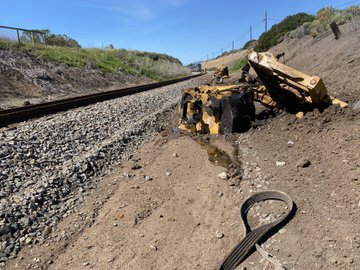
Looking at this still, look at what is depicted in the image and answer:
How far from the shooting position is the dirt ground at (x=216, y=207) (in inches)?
170

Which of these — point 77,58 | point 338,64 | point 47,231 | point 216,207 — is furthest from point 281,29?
point 47,231

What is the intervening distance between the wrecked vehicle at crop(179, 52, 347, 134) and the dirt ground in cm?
A: 49

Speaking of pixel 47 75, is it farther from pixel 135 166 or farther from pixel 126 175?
pixel 126 175

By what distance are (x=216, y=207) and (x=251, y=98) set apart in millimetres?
4578

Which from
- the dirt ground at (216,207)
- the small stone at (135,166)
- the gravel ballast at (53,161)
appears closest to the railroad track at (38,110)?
the gravel ballast at (53,161)

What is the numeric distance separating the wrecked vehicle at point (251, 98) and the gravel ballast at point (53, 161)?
1.61m

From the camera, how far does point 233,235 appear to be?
471cm

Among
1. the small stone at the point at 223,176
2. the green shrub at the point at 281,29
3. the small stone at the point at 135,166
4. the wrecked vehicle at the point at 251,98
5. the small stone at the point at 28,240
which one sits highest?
the green shrub at the point at 281,29

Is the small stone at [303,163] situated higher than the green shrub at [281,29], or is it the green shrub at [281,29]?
the green shrub at [281,29]

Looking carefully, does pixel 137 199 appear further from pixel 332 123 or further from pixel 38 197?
pixel 332 123

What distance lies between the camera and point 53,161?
7.53 metres

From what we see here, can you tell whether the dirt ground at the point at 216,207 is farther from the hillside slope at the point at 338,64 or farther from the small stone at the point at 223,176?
the hillside slope at the point at 338,64

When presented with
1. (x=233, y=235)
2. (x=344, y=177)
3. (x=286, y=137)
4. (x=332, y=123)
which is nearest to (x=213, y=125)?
(x=286, y=137)

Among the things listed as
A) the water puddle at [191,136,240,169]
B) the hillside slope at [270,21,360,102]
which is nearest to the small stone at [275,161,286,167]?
the water puddle at [191,136,240,169]
